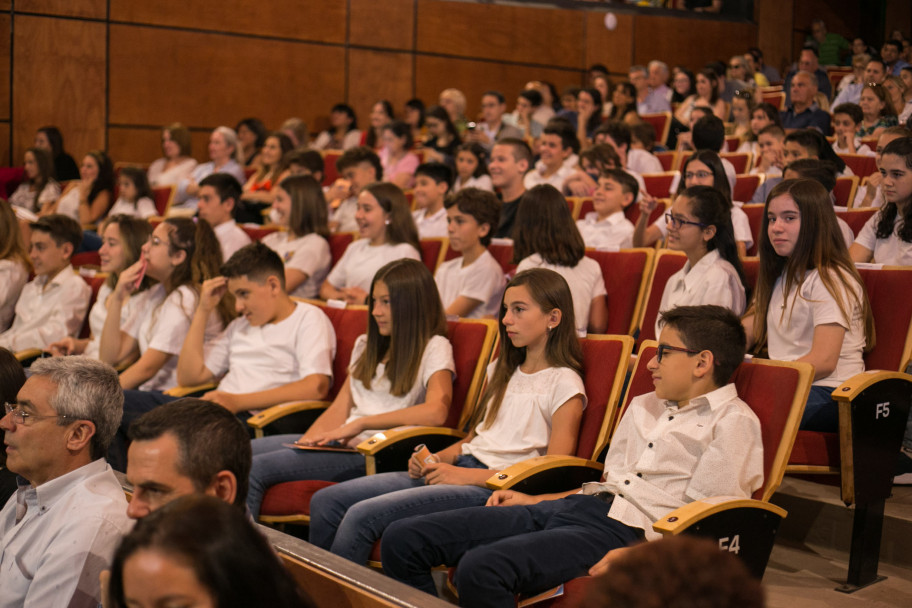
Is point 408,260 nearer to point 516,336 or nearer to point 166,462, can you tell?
point 516,336

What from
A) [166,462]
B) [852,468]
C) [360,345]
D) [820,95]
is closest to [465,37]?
[820,95]

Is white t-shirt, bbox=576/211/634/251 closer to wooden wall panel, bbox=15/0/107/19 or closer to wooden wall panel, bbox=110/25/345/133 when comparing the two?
wooden wall panel, bbox=110/25/345/133

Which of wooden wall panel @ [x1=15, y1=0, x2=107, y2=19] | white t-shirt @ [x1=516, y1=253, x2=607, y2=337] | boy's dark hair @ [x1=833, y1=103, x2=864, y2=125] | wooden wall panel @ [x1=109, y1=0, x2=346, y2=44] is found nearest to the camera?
white t-shirt @ [x1=516, y1=253, x2=607, y2=337]

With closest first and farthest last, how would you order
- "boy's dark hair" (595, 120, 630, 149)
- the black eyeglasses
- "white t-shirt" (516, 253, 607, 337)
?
the black eyeglasses < "white t-shirt" (516, 253, 607, 337) < "boy's dark hair" (595, 120, 630, 149)

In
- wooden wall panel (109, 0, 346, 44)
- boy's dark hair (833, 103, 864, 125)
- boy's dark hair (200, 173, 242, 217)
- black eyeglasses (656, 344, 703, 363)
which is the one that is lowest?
black eyeglasses (656, 344, 703, 363)

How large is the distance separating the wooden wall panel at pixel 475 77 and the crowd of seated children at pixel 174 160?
7.74 feet

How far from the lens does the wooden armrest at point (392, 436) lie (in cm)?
261

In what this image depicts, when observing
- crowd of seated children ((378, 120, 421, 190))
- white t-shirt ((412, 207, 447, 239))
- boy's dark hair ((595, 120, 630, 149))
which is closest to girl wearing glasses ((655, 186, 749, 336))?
white t-shirt ((412, 207, 447, 239))

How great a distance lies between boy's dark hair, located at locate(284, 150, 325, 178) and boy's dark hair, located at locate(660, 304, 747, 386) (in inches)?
153

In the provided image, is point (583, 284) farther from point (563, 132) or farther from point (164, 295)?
point (563, 132)

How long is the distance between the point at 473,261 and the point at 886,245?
1.49 meters

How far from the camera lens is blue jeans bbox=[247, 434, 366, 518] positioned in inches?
106

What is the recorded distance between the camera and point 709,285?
9.82 ft

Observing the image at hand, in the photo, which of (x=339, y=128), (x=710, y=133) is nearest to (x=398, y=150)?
(x=339, y=128)
